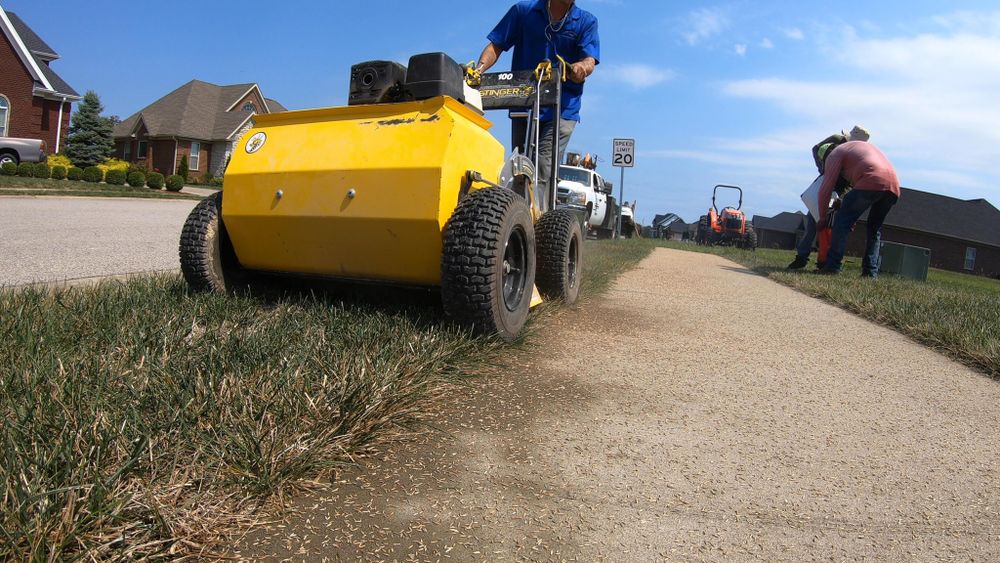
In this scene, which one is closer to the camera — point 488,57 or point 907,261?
point 488,57

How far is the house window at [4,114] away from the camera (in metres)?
28.0

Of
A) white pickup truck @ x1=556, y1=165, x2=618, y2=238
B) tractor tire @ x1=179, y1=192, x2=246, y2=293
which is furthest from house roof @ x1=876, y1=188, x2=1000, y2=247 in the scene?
tractor tire @ x1=179, y1=192, x2=246, y2=293

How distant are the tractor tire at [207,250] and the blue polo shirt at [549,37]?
115 inches

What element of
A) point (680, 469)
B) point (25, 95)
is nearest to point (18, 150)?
point (25, 95)

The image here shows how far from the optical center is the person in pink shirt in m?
8.27

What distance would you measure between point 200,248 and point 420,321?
1.26 metres

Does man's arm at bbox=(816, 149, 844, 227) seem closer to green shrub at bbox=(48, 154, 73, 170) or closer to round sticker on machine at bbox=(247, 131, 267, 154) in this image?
round sticker on machine at bbox=(247, 131, 267, 154)

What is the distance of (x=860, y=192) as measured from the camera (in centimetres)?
837

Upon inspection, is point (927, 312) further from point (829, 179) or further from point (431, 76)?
point (431, 76)

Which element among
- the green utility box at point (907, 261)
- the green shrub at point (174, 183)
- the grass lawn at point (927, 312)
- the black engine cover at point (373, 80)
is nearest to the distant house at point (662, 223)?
the green shrub at point (174, 183)

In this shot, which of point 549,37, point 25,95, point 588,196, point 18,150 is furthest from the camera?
point 25,95

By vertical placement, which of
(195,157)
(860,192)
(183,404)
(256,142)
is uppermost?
(195,157)

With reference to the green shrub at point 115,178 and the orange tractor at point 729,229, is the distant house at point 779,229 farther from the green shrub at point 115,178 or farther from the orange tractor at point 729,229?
the green shrub at point 115,178

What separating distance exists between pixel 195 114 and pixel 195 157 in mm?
2945
